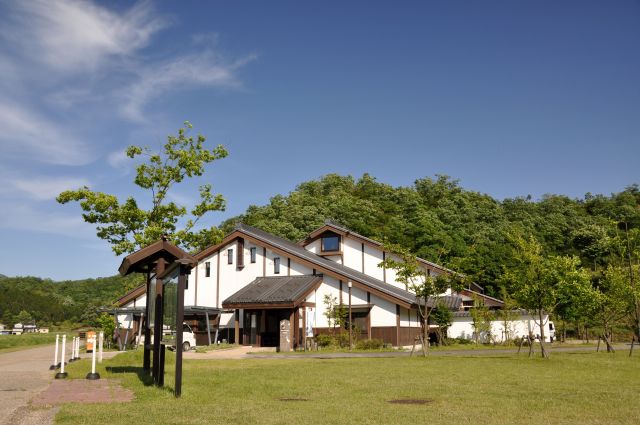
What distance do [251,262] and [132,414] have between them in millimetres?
28342

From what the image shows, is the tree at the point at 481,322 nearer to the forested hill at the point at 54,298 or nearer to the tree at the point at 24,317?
the forested hill at the point at 54,298

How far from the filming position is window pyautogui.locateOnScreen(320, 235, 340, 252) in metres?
40.6

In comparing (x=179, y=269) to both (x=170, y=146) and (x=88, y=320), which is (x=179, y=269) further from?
(x=88, y=320)

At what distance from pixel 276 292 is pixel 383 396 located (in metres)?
21.8

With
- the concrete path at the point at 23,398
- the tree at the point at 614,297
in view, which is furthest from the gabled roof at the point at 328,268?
the concrete path at the point at 23,398

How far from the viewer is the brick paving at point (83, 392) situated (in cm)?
933

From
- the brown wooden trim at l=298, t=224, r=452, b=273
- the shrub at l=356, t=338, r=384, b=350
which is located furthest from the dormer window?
→ the shrub at l=356, t=338, r=384, b=350

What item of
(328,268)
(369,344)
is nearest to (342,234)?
(328,268)

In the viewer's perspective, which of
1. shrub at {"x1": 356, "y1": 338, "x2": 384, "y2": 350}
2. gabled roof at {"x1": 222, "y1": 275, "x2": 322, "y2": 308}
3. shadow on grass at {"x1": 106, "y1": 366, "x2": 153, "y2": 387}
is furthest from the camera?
gabled roof at {"x1": 222, "y1": 275, "x2": 322, "y2": 308}

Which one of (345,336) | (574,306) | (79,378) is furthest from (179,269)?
(345,336)

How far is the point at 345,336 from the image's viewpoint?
1172 inches

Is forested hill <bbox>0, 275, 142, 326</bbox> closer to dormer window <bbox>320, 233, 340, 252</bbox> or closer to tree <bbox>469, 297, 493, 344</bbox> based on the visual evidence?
dormer window <bbox>320, 233, 340, 252</bbox>

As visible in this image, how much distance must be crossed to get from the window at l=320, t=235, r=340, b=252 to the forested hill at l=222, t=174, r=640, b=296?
12.6 meters

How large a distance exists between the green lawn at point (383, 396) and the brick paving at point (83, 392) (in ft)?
1.34
